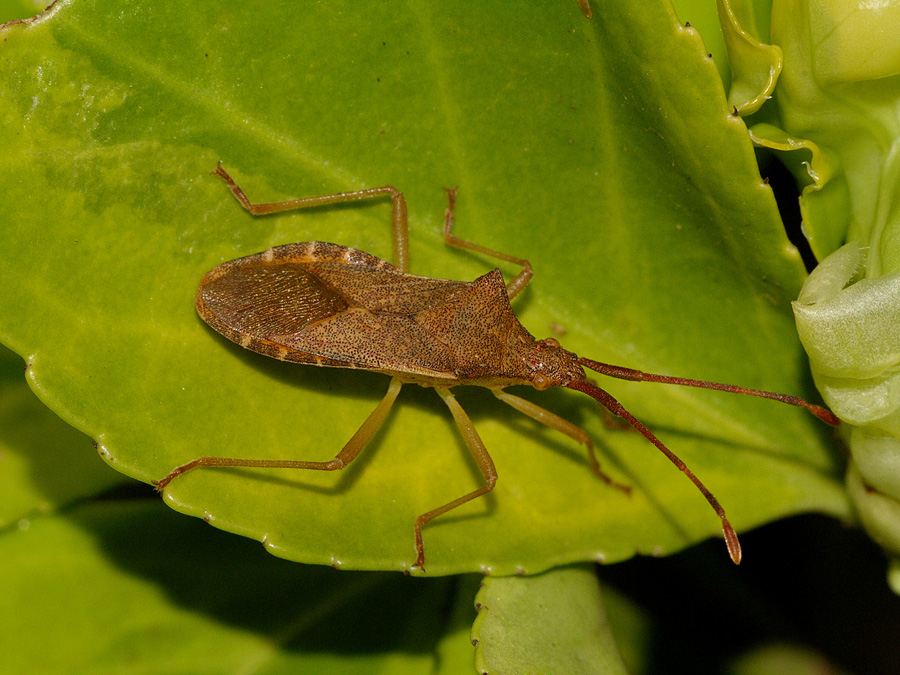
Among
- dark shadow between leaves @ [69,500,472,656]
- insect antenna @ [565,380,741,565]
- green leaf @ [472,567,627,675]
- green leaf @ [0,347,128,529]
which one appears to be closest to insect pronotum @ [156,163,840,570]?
insect antenna @ [565,380,741,565]

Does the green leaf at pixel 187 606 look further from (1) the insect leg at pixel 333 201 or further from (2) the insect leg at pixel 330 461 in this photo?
(1) the insect leg at pixel 333 201

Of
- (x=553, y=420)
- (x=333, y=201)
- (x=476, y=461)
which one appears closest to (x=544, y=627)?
(x=476, y=461)

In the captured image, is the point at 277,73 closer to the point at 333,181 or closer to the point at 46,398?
the point at 333,181

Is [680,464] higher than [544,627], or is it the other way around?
[680,464]

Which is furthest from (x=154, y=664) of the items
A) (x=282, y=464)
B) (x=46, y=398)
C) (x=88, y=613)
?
(x=46, y=398)

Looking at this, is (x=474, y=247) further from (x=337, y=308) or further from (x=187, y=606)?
(x=187, y=606)

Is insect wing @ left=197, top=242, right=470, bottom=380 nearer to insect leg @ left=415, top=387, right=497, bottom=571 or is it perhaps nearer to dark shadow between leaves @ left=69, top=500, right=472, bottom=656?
insect leg @ left=415, top=387, right=497, bottom=571
